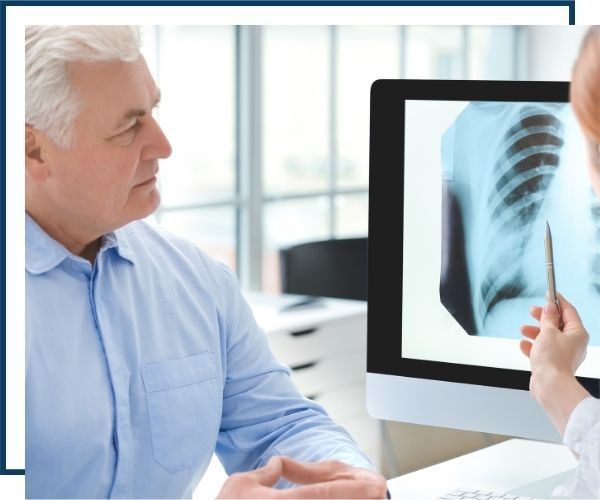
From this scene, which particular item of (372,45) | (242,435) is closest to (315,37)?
(372,45)

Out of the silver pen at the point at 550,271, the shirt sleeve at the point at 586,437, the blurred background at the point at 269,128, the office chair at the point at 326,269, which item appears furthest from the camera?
the blurred background at the point at 269,128

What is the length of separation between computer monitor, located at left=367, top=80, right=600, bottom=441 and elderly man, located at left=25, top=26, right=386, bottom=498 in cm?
12

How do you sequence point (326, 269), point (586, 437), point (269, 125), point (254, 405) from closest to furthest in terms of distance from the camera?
1. point (586, 437)
2. point (254, 405)
3. point (326, 269)
4. point (269, 125)

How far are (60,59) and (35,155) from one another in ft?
0.32

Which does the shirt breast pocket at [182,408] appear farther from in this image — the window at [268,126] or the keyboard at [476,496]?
the window at [268,126]

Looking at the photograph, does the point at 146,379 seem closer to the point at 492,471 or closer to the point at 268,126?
the point at 492,471

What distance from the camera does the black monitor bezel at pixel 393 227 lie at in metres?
1.02

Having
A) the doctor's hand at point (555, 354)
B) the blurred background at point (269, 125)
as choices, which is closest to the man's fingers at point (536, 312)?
the doctor's hand at point (555, 354)

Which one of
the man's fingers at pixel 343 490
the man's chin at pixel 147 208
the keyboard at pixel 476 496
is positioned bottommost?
the keyboard at pixel 476 496

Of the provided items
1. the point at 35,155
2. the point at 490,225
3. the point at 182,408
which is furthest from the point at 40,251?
the point at 490,225

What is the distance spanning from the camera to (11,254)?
39.7 inches

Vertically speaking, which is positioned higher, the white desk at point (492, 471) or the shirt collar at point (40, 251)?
the shirt collar at point (40, 251)

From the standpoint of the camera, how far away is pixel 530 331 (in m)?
1.01

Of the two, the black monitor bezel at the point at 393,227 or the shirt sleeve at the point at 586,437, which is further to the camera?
the black monitor bezel at the point at 393,227
